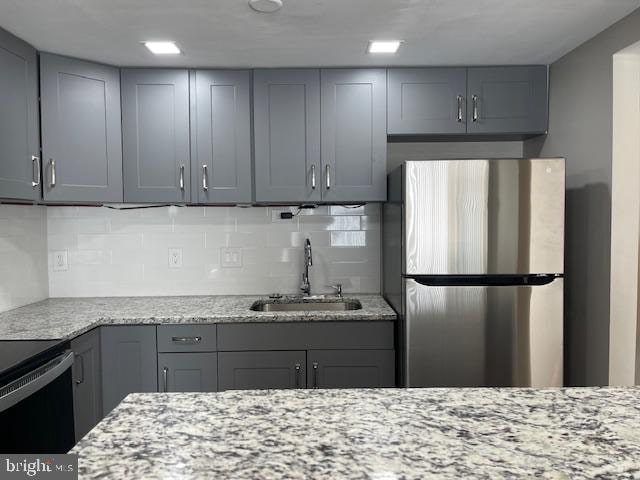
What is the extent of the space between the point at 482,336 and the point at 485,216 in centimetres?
60

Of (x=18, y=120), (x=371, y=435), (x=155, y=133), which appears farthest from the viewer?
(x=155, y=133)

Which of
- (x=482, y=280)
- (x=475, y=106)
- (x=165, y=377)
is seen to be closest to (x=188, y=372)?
(x=165, y=377)

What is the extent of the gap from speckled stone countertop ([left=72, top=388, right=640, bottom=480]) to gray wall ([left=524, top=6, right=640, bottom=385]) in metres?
1.35

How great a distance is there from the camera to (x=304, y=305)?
3055 millimetres

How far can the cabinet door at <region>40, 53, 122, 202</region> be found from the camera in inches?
99.7

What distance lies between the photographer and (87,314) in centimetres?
259

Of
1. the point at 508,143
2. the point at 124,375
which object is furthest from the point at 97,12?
the point at 508,143

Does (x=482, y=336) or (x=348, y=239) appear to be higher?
(x=348, y=239)

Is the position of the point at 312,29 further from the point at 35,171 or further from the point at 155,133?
the point at 35,171

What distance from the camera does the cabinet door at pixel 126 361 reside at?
2523 millimetres

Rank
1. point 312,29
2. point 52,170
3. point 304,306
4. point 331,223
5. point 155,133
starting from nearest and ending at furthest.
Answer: point 312,29, point 52,170, point 155,133, point 304,306, point 331,223

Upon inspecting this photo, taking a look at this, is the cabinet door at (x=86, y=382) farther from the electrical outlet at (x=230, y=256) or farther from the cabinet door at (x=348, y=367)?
the cabinet door at (x=348, y=367)

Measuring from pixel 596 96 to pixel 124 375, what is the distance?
2799 mm

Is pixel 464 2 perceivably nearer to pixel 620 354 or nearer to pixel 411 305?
pixel 411 305
